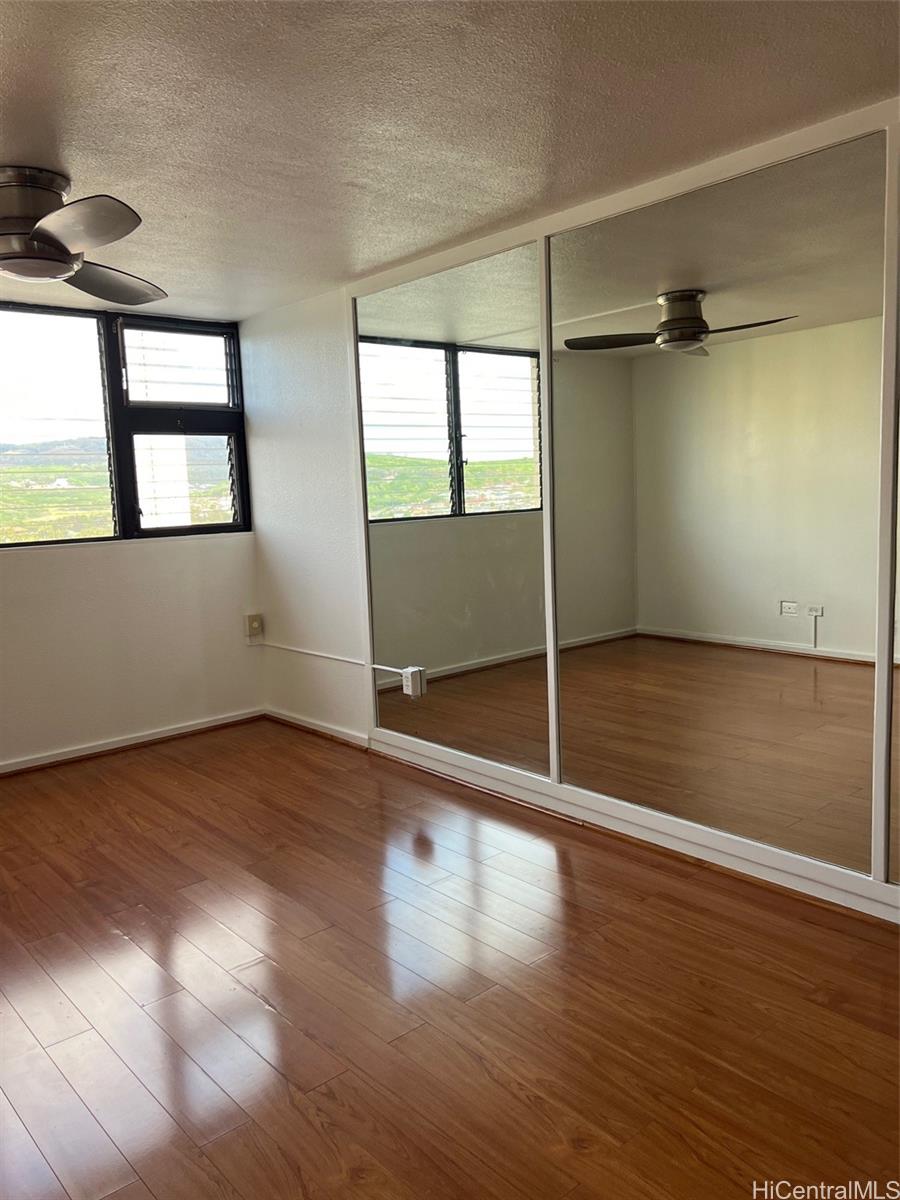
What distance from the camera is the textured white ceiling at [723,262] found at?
8.14ft

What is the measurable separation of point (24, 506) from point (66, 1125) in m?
3.31

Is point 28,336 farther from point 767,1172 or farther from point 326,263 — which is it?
point 767,1172

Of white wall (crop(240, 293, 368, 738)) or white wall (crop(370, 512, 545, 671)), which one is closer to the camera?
white wall (crop(370, 512, 545, 671))

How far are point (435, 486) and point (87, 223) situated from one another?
1.95 m

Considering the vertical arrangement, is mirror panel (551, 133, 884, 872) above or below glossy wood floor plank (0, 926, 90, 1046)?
above

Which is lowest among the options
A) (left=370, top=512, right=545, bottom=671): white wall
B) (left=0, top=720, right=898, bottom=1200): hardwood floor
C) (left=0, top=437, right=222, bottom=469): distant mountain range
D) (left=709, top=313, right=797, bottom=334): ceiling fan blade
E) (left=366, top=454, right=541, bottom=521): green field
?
(left=0, top=720, right=898, bottom=1200): hardwood floor

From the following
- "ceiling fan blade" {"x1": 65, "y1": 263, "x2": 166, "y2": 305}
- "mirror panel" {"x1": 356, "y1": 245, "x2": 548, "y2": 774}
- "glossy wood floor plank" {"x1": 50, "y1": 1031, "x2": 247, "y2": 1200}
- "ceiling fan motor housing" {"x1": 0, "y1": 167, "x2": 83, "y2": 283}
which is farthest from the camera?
"mirror panel" {"x1": 356, "y1": 245, "x2": 548, "y2": 774}


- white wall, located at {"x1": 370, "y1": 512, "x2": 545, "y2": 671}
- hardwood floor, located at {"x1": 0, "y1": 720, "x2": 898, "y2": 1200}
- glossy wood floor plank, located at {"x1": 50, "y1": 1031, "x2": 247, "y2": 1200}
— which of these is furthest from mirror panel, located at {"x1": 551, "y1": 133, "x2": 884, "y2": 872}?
glossy wood floor plank, located at {"x1": 50, "y1": 1031, "x2": 247, "y2": 1200}

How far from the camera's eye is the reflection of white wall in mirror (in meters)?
2.61

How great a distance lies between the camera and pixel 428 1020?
224 centimetres

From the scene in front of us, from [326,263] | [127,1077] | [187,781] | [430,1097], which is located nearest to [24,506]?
[187,781]

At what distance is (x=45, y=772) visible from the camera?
4.50m

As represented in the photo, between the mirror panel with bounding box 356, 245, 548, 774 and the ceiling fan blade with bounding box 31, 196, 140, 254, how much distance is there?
5.23 ft

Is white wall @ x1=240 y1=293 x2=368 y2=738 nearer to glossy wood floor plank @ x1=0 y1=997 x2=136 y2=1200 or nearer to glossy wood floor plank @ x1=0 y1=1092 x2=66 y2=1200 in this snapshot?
glossy wood floor plank @ x1=0 y1=997 x2=136 y2=1200
